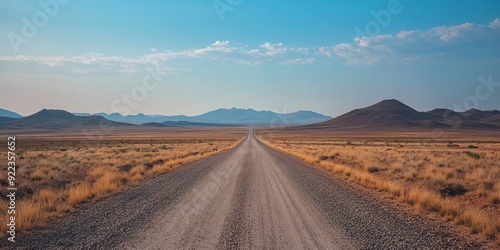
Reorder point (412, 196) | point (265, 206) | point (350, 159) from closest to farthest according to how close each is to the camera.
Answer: point (265, 206)
point (412, 196)
point (350, 159)

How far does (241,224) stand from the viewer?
8.02 meters

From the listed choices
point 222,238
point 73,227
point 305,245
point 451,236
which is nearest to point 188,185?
point 73,227

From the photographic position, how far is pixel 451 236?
726cm

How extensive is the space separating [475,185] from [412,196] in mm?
4733

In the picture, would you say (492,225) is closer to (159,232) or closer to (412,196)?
(412,196)

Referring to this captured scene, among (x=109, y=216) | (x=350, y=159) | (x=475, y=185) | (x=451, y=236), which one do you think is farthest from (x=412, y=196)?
(x=350, y=159)

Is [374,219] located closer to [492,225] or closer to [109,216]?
[492,225]

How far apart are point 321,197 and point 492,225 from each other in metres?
5.19

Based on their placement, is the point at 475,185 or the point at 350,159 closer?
the point at 475,185

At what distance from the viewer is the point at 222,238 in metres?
6.91

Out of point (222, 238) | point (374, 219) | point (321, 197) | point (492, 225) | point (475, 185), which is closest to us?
point (222, 238)

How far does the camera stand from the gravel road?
6637 millimetres

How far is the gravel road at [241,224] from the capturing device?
6637mm

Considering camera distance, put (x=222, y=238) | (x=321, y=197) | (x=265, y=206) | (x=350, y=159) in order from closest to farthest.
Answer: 1. (x=222, y=238)
2. (x=265, y=206)
3. (x=321, y=197)
4. (x=350, y=159)
